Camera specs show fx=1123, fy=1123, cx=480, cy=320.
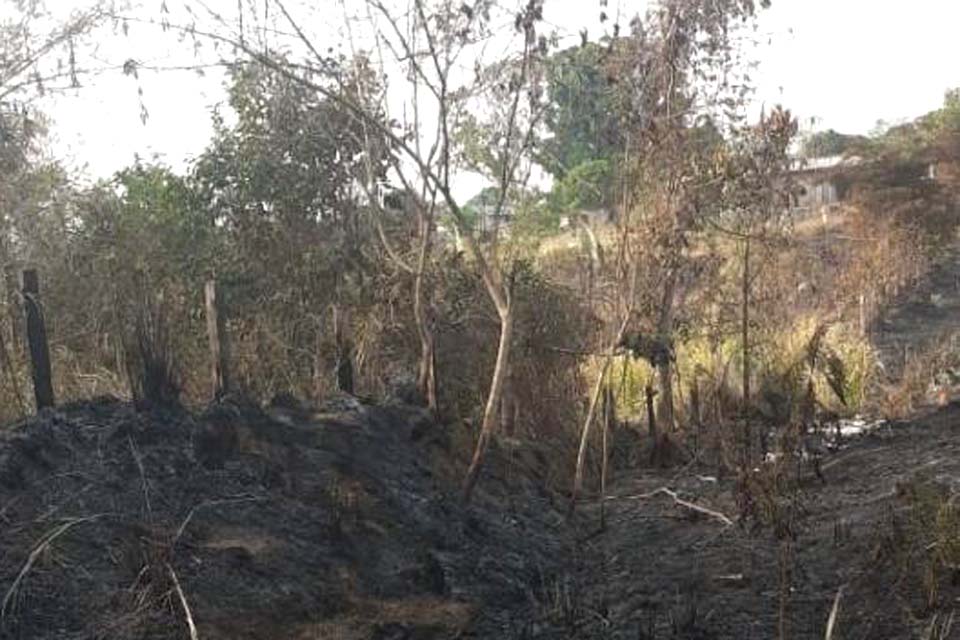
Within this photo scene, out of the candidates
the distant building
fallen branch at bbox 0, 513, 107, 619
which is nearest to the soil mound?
fallen branch at bbox 0, 513, 107, 619

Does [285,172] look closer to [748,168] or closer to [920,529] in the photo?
[748,168]

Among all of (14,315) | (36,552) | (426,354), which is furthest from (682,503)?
(14,315)

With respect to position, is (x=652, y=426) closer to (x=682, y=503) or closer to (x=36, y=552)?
(x=682, y=503)

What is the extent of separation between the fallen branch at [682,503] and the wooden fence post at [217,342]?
2.38 m

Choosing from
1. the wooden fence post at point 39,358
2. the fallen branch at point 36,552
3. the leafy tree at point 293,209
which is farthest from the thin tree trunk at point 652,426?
the fallen branch at point 36,552

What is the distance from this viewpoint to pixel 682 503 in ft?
19.1

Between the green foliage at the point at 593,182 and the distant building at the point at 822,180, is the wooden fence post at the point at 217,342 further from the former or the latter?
the distant building at the point at 822,180

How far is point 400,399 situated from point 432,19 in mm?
2273

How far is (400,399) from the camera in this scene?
669cm

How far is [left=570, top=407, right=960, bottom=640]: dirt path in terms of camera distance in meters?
4.03

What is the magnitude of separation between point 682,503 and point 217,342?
2534mm

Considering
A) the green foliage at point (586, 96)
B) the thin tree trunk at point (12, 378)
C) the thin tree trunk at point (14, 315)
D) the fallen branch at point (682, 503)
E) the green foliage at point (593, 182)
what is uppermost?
the green foliage at point (586, 96)

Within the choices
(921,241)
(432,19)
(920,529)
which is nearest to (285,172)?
(432,19)

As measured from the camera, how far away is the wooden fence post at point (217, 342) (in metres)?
5.54
